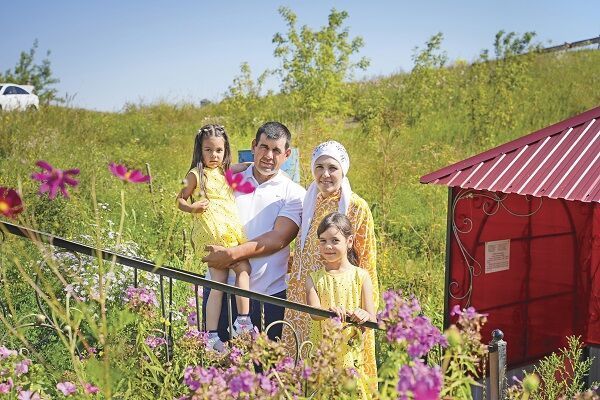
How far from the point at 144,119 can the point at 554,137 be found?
16.2 m

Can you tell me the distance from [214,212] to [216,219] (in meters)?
0.05

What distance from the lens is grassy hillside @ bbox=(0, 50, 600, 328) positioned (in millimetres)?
8094

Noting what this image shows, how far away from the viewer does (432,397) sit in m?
2.02

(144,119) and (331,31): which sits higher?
(331,31)

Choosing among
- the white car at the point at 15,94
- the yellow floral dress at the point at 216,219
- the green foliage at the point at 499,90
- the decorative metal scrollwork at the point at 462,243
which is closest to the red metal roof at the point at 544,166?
the decorative metal scrollwork at the point at 462,243

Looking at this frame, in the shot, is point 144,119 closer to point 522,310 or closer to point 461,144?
point 461,144

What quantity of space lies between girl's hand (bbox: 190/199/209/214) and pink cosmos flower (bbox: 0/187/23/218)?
1.87 meters

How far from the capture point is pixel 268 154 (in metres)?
4.43

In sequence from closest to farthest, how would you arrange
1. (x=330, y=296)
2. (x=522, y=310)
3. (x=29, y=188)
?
(x=330, y=296)
(x=522, y=310)
(x=29, y=188)

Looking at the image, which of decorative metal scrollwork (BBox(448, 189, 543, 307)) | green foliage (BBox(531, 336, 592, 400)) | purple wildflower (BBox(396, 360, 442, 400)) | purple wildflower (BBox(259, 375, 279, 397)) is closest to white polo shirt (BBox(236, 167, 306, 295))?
decorative metal scrollwork (BBox(448, 189, 543, 307))

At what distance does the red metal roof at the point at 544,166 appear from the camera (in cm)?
479

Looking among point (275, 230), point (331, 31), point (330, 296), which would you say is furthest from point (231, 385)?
point (331, 31)

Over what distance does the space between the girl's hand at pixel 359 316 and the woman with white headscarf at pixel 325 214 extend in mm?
294

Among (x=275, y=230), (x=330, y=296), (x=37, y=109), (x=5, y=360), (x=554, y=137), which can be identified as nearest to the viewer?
(x=5, y=360)
